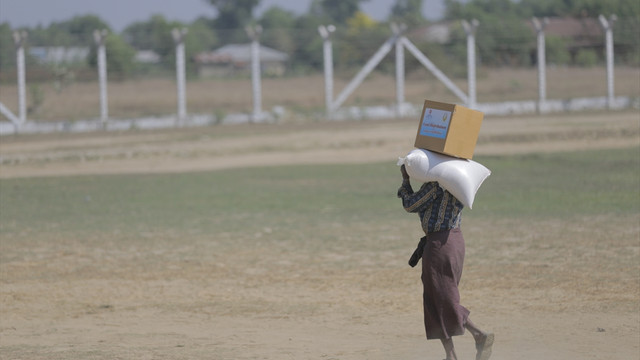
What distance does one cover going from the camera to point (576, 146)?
2255 centimetres

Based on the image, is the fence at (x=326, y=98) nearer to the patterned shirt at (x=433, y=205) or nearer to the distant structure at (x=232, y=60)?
the distant structure at (x=232, y=60)

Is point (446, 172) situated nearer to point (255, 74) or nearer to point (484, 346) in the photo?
point (484, 346)

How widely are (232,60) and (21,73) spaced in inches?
617

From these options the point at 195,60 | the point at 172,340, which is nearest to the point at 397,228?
the point at 172,340

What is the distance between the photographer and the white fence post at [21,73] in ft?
95.8

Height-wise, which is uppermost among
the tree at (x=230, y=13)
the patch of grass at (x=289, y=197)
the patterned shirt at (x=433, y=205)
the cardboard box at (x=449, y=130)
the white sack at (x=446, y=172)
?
the tree at (x=230, y=13)

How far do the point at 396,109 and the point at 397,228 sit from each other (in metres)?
19.7

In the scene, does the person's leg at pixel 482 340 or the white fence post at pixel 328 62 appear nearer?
the person's leg at pixel 482 340

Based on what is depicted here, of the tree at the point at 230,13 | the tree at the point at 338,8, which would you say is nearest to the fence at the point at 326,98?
the tree at the point at 230,13

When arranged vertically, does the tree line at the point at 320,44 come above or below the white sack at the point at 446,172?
above

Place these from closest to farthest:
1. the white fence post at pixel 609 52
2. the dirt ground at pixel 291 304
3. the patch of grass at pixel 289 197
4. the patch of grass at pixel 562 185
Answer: the dirt ground at pixel 291 304
the patch of grass at pixel 289 197
the patch of grass at pixel 562 185
the white fence post at pixel 609 52

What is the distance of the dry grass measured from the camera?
32719mm

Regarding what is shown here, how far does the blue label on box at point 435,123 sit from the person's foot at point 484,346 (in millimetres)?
1436

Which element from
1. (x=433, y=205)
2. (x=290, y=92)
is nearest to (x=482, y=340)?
(x=433, y=205)
